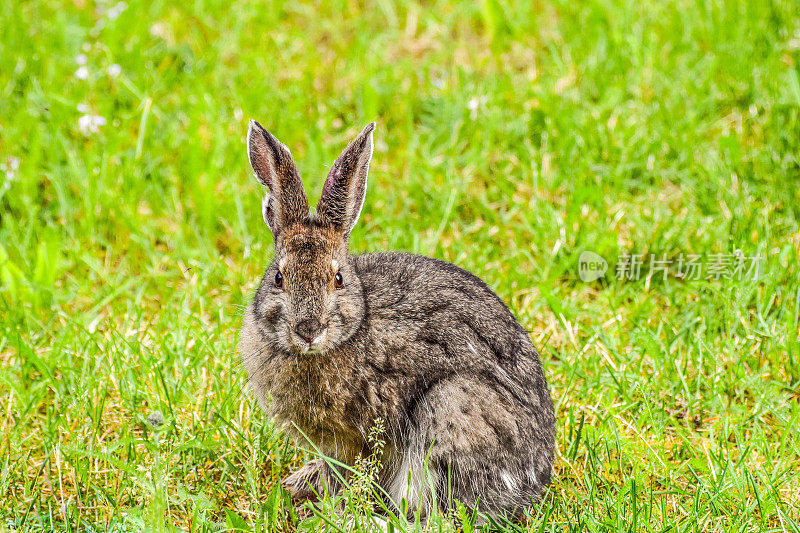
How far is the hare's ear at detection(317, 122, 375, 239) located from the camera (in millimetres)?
3912

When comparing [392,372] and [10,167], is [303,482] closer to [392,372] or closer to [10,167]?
[392,372]

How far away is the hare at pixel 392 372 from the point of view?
3898 mm

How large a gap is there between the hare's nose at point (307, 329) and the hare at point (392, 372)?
0.11 metres

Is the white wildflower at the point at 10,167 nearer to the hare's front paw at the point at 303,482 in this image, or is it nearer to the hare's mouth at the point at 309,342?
the hare's front paw at the point at 303,482

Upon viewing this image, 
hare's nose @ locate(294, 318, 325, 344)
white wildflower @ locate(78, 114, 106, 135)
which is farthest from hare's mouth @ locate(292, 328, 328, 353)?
white wildflower @ locate(78, 114, 106, 135)

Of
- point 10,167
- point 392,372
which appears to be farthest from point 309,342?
point 10,167

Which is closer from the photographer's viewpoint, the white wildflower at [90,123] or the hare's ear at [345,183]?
the hare's ear at [345,183]

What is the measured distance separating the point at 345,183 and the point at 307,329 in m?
0.68

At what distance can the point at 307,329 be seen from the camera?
3.66m

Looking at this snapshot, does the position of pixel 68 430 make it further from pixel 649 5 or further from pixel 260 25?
pixel 649 5

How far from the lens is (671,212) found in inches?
232

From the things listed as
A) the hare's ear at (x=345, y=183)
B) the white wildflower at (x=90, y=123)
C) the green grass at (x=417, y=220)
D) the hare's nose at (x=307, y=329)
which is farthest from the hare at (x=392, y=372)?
the white wildflower at (x=90, y=123)

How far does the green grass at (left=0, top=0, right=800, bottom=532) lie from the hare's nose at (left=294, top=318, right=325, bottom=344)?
27.6 inches

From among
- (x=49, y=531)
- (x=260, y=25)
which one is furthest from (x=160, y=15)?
(x=49, y=531)
